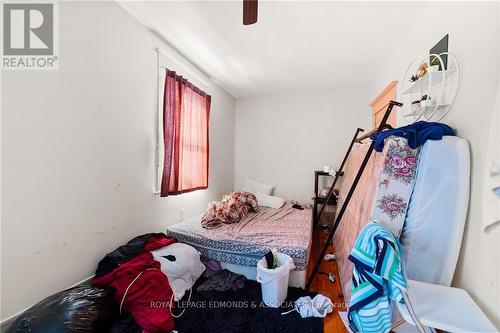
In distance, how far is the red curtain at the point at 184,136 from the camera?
91.6 inches

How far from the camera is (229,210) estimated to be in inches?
108

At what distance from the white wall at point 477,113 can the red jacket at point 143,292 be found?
5.95ft

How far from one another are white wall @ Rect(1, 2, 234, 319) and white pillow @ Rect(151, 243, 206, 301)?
0.41 m

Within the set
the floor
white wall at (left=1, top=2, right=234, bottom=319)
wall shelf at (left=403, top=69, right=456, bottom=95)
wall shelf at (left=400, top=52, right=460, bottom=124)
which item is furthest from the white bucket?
wall shelf at (left=403, top=69, right=456, bottom=95)

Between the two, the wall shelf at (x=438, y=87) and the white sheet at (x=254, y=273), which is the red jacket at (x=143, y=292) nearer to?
the white sheet at (x=254, y=273)

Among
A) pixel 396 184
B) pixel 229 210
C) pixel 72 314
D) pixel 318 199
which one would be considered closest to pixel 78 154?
pixel 72 314

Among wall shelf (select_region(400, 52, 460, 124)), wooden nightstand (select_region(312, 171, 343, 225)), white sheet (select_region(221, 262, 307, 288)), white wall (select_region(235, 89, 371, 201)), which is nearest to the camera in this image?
wall shelf (select_region(400, 52, 460, 124))

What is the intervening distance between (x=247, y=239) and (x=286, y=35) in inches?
84.3

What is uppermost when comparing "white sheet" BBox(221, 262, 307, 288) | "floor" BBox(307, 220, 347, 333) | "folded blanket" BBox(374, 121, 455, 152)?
"folded blanket" BBox(374, 121, 455, 152)

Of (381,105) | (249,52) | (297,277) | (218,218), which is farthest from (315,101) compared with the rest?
(297,277)

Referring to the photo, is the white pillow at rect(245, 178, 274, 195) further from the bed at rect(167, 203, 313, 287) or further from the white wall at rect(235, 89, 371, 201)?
the bed at rect(167, 203, 313, 287)

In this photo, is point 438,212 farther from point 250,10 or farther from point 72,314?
point 72,314

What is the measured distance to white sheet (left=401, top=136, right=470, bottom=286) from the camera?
4.00 feet

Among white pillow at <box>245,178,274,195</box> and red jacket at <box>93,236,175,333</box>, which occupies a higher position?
white pillow at <box>245,178,274,195</box>
